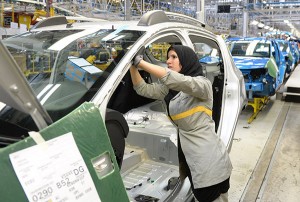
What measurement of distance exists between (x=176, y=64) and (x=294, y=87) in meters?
7.21

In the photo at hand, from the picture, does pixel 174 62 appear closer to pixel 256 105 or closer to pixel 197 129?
pixel 197 129

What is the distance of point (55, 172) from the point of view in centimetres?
110

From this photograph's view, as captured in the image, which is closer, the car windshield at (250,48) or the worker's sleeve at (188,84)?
the worker's sleeve at (188,84)

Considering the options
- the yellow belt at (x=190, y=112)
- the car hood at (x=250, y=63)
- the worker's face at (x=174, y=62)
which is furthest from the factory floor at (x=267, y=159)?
the worker's face at (x=174, y=62)

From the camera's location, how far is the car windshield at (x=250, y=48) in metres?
7.99

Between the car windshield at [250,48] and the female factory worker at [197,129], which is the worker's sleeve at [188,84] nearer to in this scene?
the female factory worker at [197,129]

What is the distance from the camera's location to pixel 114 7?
386 inches

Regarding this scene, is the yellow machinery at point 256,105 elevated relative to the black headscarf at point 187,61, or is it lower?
lower

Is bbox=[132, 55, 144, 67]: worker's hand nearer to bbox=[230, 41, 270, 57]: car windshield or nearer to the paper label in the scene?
the paper label

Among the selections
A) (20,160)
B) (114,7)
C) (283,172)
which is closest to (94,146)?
(20,160)

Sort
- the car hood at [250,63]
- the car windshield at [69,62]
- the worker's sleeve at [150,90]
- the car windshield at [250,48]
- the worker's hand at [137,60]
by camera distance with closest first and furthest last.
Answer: the car windshield at [69,62]
the worker's hand at [137,60]
the worker's sleeve at [150,90]
the car hood at [250,63]
the car windshield at [250,48]

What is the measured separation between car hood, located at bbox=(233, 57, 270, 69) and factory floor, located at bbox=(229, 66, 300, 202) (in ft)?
3.81

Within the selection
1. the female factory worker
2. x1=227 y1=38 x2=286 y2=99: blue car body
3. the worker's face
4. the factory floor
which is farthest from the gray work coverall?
x1=227 y1=38 x2=286 y2=99: blue car body

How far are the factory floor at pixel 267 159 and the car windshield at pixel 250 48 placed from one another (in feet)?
5.82
